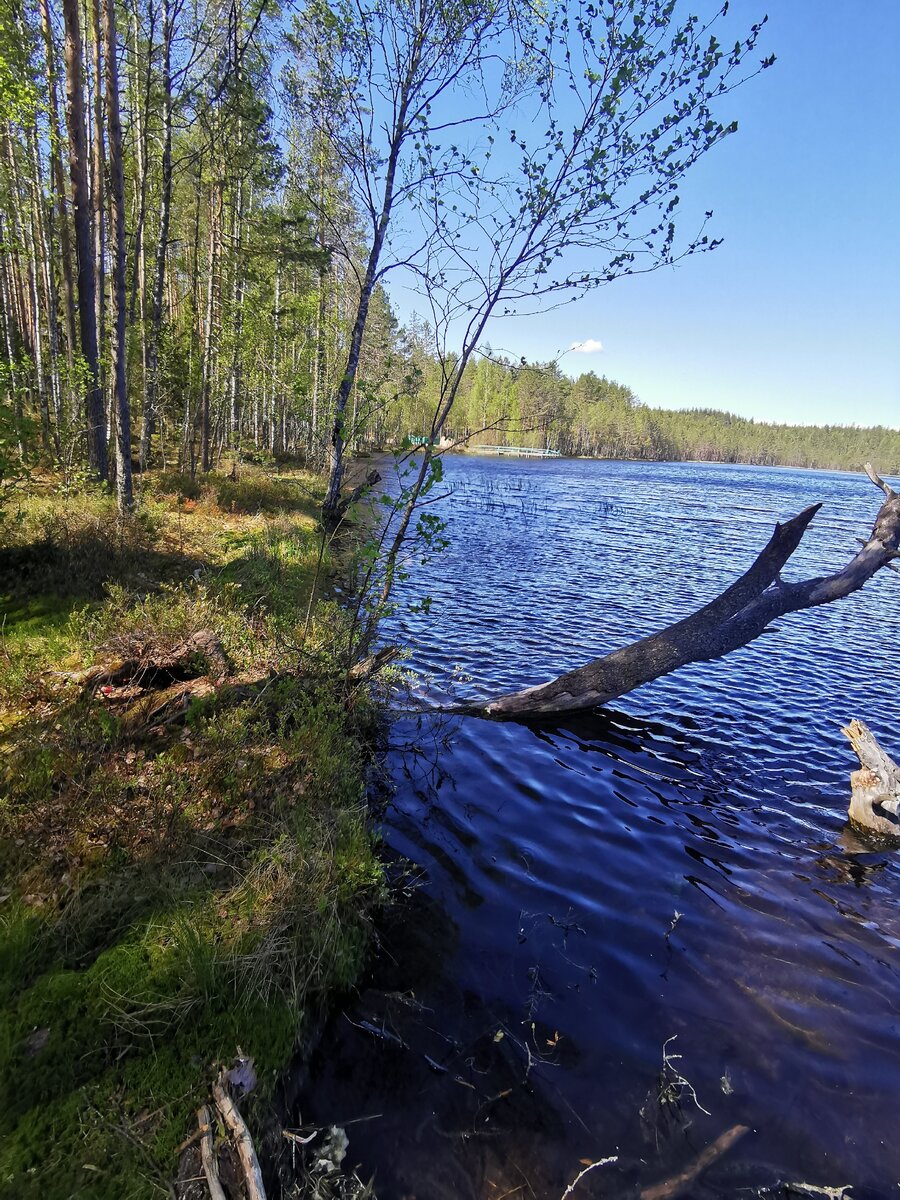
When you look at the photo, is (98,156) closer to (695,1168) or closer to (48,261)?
(48,261)

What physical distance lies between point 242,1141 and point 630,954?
3449mm

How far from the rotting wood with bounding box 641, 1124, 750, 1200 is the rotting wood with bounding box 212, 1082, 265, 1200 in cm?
224

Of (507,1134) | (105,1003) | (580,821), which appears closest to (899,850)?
(580,821)

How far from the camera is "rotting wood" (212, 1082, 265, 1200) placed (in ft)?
9.10

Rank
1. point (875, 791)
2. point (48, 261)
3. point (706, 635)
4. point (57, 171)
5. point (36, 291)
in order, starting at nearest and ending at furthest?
point (875, 791) < point (706, 635) < point (57, 171) < point (36, 291) < point (48, 261)

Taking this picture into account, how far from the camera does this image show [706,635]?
9.41 m

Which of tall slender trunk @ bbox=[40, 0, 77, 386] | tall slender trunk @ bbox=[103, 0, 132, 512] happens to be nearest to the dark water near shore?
tall slender trunk @ bbox=[103, 0, 132, 512]

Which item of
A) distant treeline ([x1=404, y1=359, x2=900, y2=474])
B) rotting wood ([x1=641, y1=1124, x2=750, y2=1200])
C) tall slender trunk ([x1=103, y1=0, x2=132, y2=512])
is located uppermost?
distant treeline ([x1=404, y1=359, x2=900, y2=474])

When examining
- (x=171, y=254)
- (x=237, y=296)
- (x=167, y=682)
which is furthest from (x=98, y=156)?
(x=171, y=254)

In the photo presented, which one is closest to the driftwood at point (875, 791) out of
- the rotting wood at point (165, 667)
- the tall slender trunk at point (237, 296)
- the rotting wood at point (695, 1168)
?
the rotting wood at point (695, 1168)

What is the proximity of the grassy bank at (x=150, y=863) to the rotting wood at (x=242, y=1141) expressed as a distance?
16 centimetres

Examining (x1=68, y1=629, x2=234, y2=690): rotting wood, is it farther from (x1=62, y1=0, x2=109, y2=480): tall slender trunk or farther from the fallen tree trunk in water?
(x1=62, y1=0, x2=109, y2=480): tall slender trunk

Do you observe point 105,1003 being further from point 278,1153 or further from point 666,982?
point 666,982

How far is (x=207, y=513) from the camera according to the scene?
16.1 m
